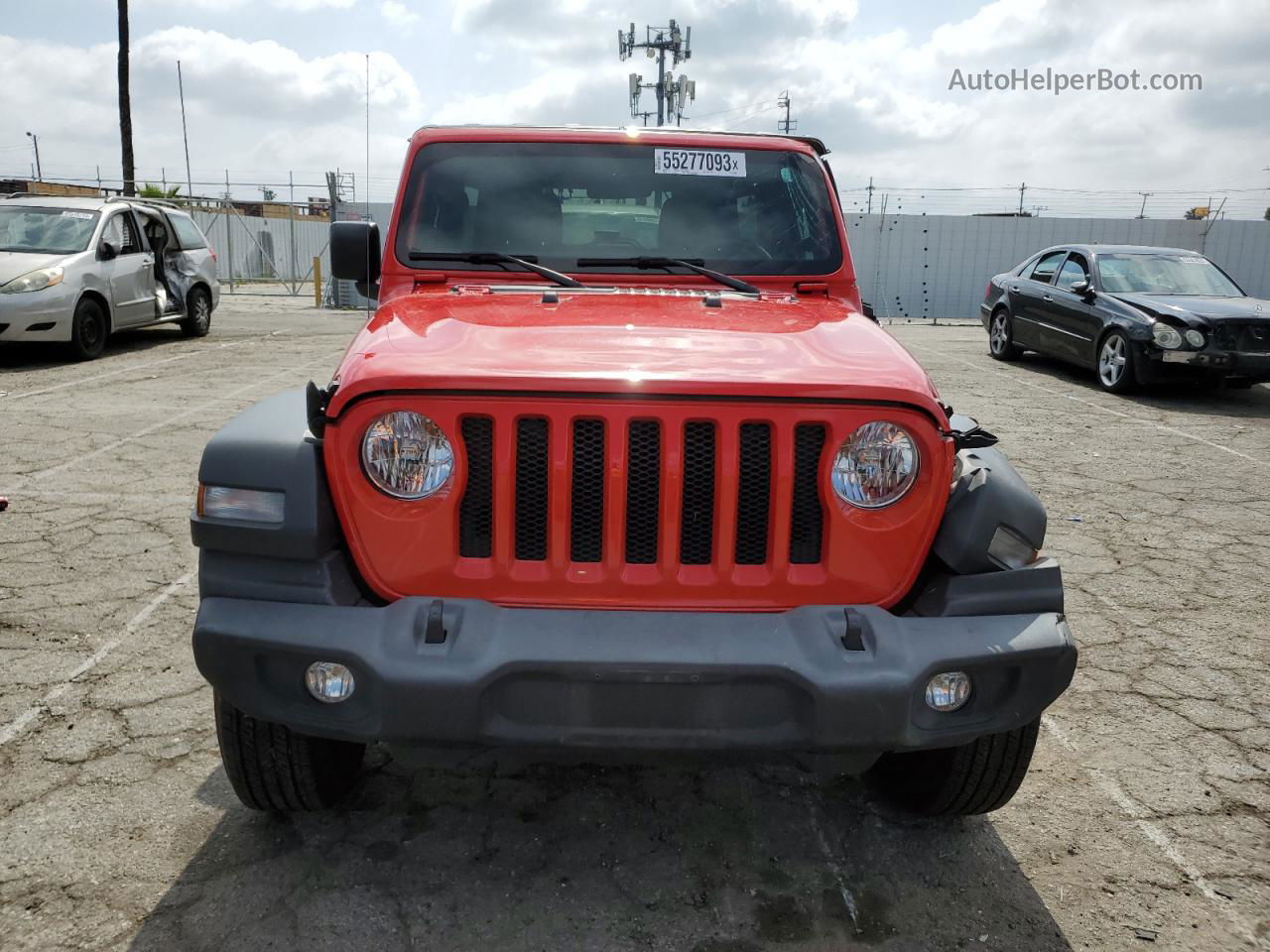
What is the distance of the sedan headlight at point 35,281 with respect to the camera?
31.9ft

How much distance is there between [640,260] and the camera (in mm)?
3361

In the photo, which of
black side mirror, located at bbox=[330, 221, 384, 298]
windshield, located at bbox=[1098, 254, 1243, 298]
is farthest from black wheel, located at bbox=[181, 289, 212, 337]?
windshield, located at bbox=[1098, 254, 1243, 298]

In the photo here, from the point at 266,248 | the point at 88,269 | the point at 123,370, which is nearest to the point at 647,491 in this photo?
the point at 123,370

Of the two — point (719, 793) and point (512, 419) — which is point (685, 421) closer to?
point (512, 419)

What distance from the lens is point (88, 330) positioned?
34.9 feet

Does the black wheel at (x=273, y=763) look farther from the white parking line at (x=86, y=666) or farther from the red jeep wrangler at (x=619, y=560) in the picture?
the white parking line at (x=86, y=666)

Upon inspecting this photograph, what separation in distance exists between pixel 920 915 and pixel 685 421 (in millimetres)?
1311

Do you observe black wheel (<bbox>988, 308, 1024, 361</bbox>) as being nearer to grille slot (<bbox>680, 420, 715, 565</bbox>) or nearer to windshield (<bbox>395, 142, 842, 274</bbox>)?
windshield (<bbox>395, 142, 842, 274</bbox>)

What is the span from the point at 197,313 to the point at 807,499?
12.8m

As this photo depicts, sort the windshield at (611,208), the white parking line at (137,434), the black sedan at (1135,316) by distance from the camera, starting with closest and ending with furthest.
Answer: the windshield at (611,208), the white parking line at (137,434), the black sedan at (1135,316)

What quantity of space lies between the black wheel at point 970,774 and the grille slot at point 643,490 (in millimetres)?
853

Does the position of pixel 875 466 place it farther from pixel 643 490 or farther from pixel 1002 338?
pixel 1002 338

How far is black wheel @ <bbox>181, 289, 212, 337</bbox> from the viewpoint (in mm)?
13099

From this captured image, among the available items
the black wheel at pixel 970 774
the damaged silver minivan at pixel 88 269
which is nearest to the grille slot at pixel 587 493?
the black wheel at pixel 970 774
